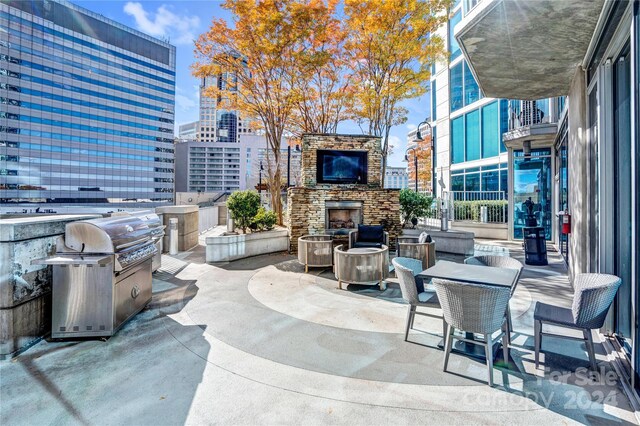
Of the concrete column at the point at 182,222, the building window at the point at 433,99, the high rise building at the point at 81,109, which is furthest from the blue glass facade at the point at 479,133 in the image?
→ the high rise building at the point at 81,109

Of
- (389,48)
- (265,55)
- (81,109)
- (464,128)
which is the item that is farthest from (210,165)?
(389,48)

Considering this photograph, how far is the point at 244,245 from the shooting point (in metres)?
7.87

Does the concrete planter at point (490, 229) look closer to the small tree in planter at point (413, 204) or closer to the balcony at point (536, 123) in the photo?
the small tree in planter at point (413, 204)

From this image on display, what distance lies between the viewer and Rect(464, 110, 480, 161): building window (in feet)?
50.8

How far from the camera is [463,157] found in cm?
1666

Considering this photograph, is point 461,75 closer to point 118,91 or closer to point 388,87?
point 388,87

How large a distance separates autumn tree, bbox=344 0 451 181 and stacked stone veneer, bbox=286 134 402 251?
191 centimetres

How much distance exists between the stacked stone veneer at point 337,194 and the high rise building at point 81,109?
75.6 metres

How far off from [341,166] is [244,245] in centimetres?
378

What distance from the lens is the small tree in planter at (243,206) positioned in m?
8.18

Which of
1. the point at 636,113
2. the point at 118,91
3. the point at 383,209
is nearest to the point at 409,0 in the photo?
the point at 383,209

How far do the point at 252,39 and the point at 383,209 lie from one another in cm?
678

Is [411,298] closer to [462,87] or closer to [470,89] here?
[470,89]

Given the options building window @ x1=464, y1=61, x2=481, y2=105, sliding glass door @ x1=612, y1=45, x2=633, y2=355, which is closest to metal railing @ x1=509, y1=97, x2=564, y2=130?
building window @ x1=464, y1=61, x2=481, y2=105
